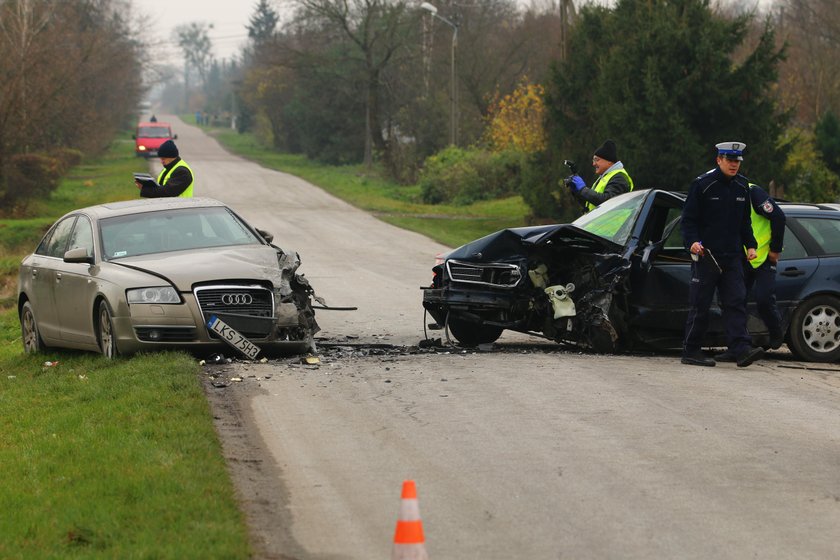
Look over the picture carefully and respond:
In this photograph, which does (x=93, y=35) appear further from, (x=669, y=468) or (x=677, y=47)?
(x=669, y=468)

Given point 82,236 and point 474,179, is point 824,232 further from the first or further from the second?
point 474,179

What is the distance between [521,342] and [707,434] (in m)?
5.18

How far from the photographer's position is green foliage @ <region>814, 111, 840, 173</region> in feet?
99.4

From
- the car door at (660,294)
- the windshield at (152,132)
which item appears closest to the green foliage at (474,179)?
the windshield at (152,132)

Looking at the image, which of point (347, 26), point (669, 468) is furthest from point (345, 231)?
point (347, 26)

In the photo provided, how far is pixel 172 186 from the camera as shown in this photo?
49.8ft

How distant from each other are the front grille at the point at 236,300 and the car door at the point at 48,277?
219 centimetres

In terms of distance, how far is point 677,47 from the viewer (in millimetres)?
25469

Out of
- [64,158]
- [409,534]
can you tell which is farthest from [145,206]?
[64,158]

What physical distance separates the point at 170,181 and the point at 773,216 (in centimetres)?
742

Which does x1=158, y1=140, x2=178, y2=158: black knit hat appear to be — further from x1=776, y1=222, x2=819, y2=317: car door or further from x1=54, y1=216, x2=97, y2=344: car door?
x1=776, y1=222, x2=819, y2=317: car door

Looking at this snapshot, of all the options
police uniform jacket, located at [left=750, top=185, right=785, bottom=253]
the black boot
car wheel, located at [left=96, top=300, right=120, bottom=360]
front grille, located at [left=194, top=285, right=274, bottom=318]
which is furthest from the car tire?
car wheel, located at [left=96, top=300, right=120, bottom=360]

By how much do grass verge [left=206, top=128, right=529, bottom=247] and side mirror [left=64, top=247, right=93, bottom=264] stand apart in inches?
653

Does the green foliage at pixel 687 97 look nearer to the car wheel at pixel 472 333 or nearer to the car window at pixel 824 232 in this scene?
the car window at pixel 824 232
